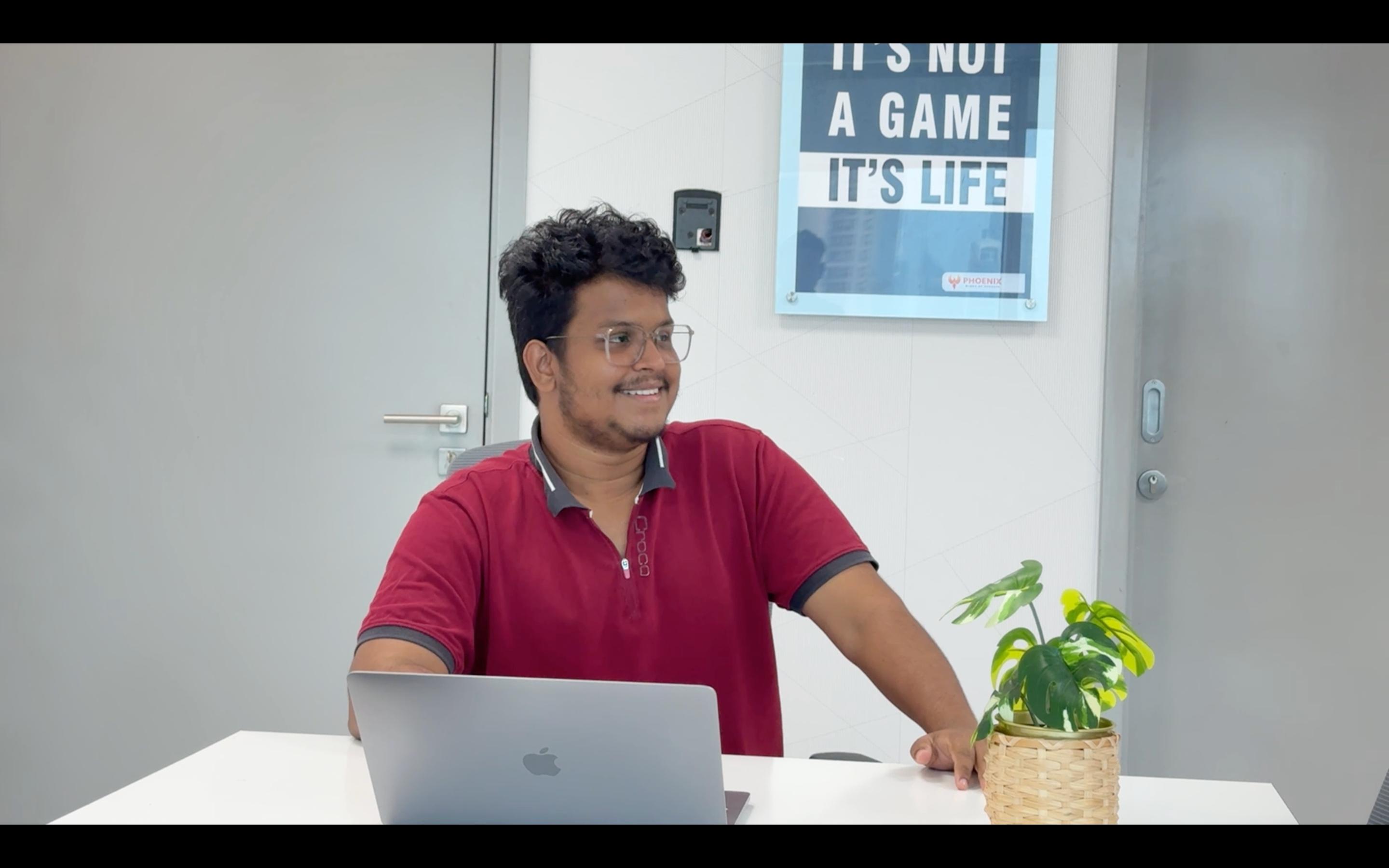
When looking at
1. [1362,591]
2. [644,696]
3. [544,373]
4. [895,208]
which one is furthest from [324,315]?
[1362,591]

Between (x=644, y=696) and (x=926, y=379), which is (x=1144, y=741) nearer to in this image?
(x=926, y=379)

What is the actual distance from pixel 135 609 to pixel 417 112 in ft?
4.17

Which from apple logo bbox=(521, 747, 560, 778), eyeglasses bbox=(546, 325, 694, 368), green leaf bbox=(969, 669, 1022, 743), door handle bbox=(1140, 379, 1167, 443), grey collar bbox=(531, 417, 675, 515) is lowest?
apple logo bbox=(521, 747, 560, 778)

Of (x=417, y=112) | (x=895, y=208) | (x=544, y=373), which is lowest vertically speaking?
(x=544, y=373)

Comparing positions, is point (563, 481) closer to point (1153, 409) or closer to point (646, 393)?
point (646, 393)

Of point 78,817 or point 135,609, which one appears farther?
point 135,609

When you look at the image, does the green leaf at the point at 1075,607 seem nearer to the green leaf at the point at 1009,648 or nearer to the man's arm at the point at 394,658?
the green leaf at the point at 1009,648

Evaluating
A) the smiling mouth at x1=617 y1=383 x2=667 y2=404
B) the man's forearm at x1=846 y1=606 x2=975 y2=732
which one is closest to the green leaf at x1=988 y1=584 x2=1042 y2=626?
the man's forearm at x1=846 y1=606 x2=975 y2=732

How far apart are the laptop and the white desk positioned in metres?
0.13

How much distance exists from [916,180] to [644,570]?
4.33ft

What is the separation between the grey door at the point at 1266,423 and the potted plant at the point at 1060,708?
4.73 feet

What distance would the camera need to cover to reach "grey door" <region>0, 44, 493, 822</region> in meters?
Result: 2.68

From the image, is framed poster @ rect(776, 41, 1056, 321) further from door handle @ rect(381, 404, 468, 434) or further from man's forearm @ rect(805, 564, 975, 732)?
man's forearm @ rect(805, 564, 975, 732)

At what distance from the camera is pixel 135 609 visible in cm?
274
